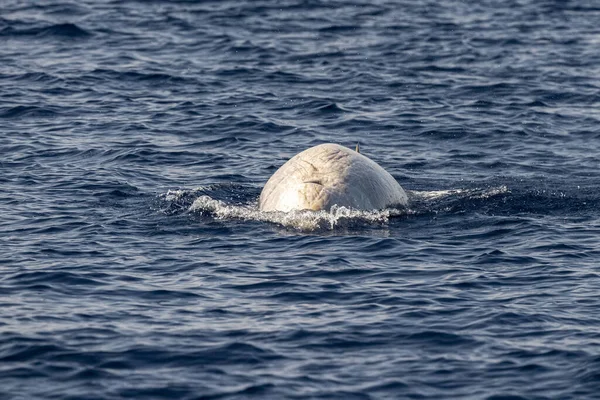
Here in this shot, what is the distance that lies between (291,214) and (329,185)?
80 cm

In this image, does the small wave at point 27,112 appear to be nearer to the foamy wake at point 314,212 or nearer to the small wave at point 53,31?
the foamy wake at point 314,212

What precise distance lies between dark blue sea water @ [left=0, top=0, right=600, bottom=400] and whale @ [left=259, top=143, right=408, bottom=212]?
0.77 feet

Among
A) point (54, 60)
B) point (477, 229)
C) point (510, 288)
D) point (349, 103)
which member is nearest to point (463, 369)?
point (510, 288)

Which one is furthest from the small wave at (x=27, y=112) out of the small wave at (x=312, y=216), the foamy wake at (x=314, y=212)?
the small wave at (x=312, y=216)

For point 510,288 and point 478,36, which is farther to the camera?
point 478,36

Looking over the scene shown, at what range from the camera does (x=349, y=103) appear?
28375mm

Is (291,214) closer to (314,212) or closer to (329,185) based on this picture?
(314,212)

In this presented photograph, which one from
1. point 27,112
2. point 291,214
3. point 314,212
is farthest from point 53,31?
point 314,212

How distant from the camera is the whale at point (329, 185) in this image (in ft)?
61.4

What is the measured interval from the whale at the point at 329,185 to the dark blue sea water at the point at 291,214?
0.24 metres

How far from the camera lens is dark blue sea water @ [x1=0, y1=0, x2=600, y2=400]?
1343 centimetres

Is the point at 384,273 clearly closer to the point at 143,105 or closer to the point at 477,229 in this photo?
the point at 477,229

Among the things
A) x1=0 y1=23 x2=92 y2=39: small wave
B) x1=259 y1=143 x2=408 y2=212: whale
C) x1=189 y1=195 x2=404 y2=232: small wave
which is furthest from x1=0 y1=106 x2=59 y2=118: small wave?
x1=259 y1=143 x2=408 y2=212: whale

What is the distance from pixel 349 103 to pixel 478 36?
8348mm
